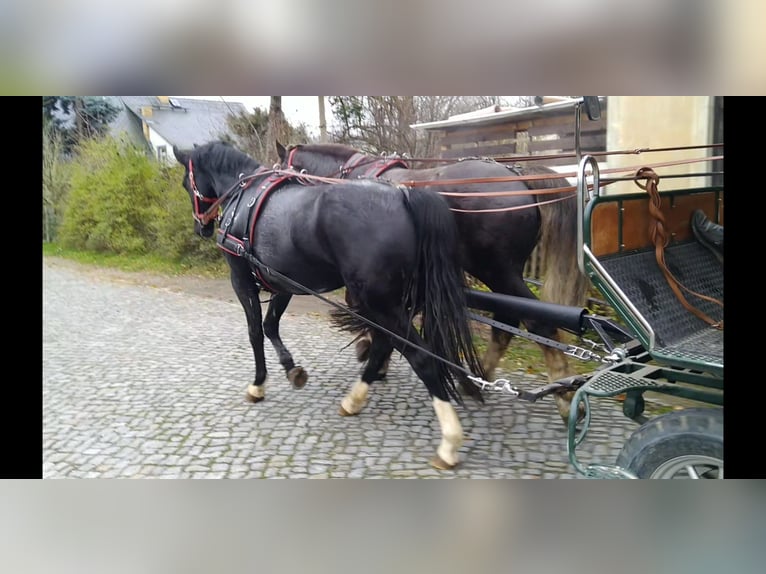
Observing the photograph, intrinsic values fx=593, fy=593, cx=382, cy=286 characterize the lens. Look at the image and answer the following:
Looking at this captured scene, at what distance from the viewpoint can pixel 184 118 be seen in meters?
3.16

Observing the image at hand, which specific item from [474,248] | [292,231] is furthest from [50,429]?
[474,248]

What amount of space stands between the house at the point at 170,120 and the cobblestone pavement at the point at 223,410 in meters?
0.86

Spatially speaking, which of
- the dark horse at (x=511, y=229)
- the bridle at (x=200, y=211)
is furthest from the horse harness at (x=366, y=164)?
the bridle at (x=200, y=211)

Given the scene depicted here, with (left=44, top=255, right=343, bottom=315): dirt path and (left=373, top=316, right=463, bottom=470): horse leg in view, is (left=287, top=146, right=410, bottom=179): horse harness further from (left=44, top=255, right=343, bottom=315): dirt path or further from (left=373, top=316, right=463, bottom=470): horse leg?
(left=373, top=316, right=463, bottom=470): horse leg

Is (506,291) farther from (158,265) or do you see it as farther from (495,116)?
(158,265)

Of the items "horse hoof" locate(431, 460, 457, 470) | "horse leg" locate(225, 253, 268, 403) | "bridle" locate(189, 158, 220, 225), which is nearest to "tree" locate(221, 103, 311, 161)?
"bridle" locate(189, 158, 220, 225)

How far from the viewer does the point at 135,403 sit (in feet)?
10.9

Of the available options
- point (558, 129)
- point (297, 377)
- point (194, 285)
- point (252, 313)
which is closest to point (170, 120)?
point (194, 285)

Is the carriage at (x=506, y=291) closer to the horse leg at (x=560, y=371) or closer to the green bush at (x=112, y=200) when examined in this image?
the horse leg at (x=560, y=371)

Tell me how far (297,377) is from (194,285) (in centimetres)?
85

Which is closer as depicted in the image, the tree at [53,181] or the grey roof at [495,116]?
the grey roof at [495,116]

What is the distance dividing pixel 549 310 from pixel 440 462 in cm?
92

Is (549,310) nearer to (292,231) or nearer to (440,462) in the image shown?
(440,462)

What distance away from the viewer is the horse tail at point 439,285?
2893 millimetres
